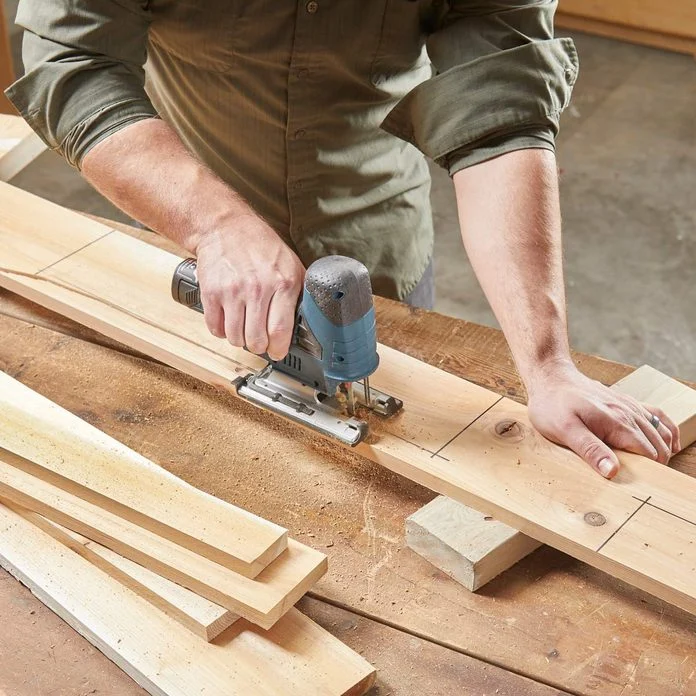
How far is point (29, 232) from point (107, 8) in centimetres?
64

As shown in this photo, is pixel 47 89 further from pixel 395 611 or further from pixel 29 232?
pixel 395 611

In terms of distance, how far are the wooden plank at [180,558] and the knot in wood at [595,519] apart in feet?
1.48

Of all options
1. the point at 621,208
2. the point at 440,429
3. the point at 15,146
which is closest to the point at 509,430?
the point at 440,429

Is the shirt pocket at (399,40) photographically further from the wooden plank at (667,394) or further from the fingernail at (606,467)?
the fingernail at (606,467)

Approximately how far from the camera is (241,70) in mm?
2240

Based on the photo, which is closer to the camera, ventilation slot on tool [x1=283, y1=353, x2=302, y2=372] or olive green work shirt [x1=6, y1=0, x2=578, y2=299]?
ventilation slot on tool [x1=283, y1=353, x2=302, y2=372]

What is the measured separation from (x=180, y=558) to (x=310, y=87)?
1.17 metres

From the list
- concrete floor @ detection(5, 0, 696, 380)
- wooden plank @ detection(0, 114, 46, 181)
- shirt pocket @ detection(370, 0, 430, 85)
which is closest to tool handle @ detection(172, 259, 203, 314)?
shirt pocket @ detection(370, 0, 430, 85)

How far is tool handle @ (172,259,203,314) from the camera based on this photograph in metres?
1.97

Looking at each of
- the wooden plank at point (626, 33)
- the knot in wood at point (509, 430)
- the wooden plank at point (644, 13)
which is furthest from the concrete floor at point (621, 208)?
the knot in wood at point (509, 430)

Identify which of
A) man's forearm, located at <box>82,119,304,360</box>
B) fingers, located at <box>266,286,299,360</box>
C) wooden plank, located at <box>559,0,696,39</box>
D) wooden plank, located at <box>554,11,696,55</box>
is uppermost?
man's forearm, located at <box>82,119,304,360</box>

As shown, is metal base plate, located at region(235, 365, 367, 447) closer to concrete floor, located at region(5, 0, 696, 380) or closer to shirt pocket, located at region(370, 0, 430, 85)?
shirt pocket, located at region(370, 0, 430, 85)

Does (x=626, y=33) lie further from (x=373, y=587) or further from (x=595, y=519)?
(x=373, y=587)

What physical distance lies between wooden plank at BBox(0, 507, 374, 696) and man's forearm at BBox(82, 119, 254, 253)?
71cm
